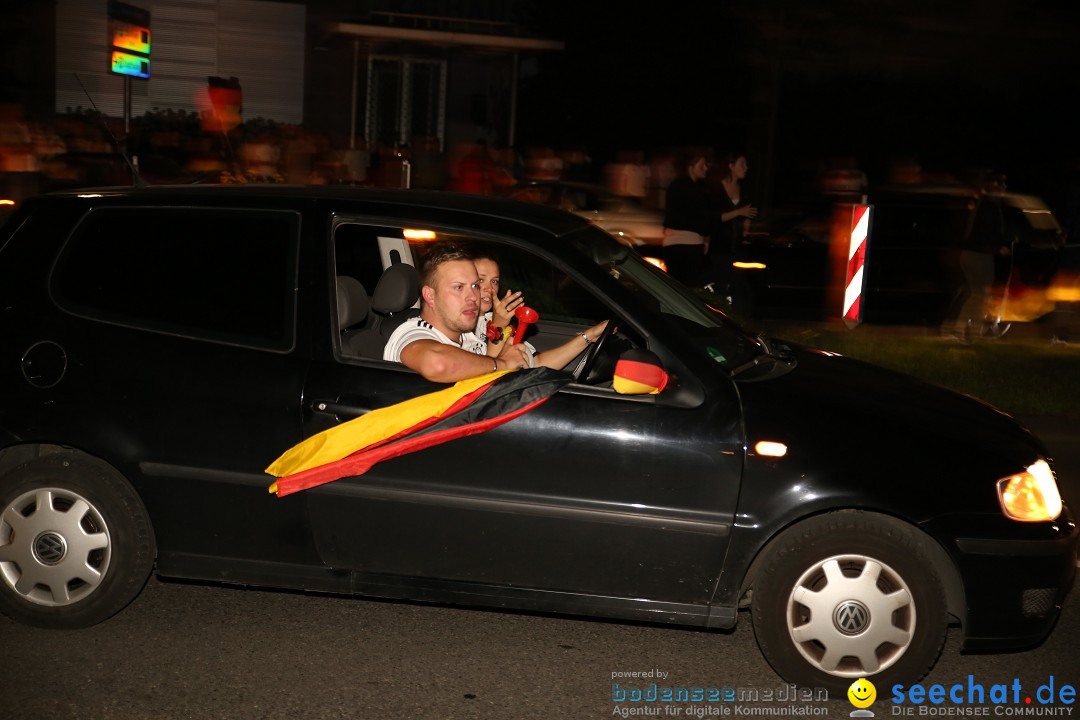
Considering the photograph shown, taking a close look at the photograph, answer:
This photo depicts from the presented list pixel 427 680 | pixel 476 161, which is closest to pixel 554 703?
pixel 427 680

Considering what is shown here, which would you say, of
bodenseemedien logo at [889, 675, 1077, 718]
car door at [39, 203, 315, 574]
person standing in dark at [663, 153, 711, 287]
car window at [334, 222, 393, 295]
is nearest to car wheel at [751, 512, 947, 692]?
bodenseemedien logo at [889, 675, 1077, 718]

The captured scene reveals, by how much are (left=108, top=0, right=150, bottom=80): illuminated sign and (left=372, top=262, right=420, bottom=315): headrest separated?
10.2 m

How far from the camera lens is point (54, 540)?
4.54 metres

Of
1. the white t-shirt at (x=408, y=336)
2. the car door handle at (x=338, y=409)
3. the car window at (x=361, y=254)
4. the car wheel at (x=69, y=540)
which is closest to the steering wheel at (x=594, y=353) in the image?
the white t-shirt at (x=408, y=336)

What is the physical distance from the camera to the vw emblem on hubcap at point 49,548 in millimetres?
4539

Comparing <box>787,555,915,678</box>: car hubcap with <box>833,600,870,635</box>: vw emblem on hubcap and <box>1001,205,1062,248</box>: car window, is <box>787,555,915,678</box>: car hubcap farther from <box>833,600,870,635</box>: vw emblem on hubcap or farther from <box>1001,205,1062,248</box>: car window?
<box>1001,205,1062,248</box>: car window

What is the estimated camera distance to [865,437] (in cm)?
423

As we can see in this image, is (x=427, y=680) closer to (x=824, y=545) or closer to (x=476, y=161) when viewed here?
(x=824, y=545)

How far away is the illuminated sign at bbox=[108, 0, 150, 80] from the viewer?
14665 millimetres

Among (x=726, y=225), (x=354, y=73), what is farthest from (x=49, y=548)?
(x=354, y=73)

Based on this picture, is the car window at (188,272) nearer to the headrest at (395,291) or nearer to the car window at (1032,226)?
the headrest at (395,291)

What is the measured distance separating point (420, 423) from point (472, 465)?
23 cm

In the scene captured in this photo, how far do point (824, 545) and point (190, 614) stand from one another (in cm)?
250

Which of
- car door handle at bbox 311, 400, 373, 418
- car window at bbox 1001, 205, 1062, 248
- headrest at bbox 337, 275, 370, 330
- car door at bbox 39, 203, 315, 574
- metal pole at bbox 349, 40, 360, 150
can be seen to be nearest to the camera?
car door handle at bbox 311, 400, 373, 418
